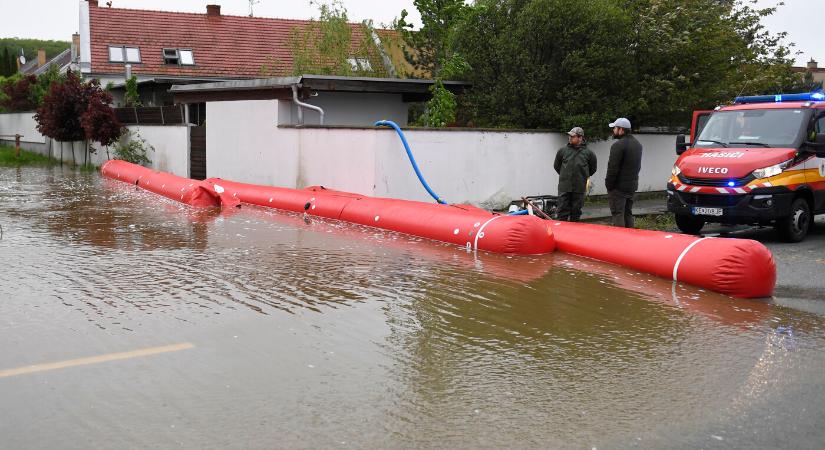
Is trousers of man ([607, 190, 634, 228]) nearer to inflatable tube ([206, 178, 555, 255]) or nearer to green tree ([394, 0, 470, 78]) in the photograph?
inflatable tube ([206, 178, 555, 255])

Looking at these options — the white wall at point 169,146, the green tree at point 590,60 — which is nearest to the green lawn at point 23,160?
the white wall at point 169,146

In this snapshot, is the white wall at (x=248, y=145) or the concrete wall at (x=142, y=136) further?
the concrete wall at (x=142, y=136)

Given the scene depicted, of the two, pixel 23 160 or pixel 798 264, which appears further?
pixel 23 160

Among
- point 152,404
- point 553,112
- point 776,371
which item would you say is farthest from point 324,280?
point 553,112

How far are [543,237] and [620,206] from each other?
229cm

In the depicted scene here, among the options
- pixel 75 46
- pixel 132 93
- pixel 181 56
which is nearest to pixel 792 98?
pixel 132 93

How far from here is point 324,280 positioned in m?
8.58

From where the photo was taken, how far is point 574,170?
1247 centimetres

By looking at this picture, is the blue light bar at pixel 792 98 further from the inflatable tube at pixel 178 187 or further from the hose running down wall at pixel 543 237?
the inflatable tube at pixel 178 187

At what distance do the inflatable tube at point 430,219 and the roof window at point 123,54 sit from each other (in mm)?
23613

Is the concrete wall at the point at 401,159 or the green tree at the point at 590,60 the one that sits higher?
the green tree at the point at 590,60

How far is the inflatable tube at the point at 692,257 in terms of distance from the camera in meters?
8.08

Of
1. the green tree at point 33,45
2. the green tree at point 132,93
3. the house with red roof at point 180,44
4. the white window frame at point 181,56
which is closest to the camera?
the green tree at point 132,93

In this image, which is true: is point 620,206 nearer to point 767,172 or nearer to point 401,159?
point 767,172
